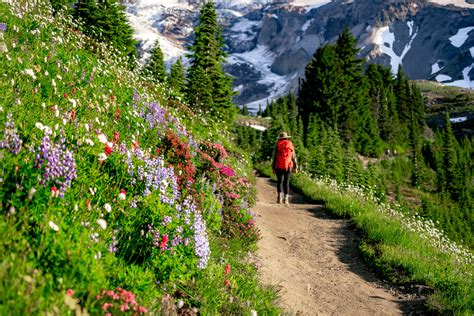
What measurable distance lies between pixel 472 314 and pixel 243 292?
386cm

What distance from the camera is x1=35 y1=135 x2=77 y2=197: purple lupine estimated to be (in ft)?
10.6

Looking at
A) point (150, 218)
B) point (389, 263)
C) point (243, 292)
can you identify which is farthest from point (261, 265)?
point (150, 218)

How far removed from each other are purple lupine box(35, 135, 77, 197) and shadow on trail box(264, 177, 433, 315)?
608 centimetres

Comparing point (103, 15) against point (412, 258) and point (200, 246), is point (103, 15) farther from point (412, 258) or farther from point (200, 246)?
point (200, 246)

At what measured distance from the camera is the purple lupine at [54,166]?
127 inches

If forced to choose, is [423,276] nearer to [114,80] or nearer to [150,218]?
[150,218]

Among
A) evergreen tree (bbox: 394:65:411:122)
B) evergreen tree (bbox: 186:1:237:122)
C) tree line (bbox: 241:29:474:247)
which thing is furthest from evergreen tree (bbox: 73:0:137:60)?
evergreen tree (bbox: 394:65:411:122)

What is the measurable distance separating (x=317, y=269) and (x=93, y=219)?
5.95m

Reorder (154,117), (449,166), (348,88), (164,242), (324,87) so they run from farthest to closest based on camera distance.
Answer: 1. (449,166)
2. (348,88)
3. (324,87)
4. (154,117)
5. (164,242)

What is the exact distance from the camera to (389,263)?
27.8 ft

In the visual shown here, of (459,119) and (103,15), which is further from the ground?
(459,119)

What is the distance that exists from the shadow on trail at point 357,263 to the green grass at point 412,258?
0.17 metres

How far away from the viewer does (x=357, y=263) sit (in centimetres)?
890

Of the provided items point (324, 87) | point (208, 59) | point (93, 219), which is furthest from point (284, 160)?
point (324, 87)
